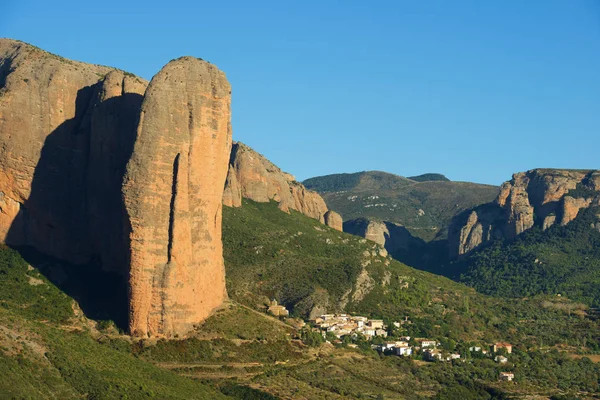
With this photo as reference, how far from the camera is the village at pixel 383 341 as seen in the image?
97625 millimetres

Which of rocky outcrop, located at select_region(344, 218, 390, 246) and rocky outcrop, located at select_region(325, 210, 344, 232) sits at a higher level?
rocky outcrop, located at select_region(344, 218, 390, 246)

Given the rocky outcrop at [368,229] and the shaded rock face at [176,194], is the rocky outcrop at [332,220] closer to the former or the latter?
the rocky outcrop at [368,229]

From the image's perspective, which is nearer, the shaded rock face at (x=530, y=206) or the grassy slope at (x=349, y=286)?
the grassy slope at (x=349, y=286)

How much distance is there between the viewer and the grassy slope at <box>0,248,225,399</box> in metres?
62.2

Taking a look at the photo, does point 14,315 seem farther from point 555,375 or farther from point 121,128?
point 555,375

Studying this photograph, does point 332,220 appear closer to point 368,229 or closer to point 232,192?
point 232,192

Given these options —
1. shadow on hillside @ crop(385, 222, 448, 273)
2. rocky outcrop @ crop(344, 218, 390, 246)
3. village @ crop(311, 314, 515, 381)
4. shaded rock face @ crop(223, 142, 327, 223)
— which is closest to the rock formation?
village @ crop(311, 314, 515, 381)

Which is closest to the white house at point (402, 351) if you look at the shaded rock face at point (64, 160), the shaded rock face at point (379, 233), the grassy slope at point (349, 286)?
the grassy slope at point (349, 286)

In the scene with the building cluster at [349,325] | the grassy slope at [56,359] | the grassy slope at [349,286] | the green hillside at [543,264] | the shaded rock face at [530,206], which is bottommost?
the grassy slope at [56,359]

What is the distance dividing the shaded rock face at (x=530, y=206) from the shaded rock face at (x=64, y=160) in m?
102

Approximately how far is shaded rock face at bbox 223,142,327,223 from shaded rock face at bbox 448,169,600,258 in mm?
44475

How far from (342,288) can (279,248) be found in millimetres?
8564

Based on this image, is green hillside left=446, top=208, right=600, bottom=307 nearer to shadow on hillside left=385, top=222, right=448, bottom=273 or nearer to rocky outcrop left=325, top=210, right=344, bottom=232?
shadow on hillside left=385, top=222, right=448, bottom=273

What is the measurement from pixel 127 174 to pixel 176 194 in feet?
12.0
